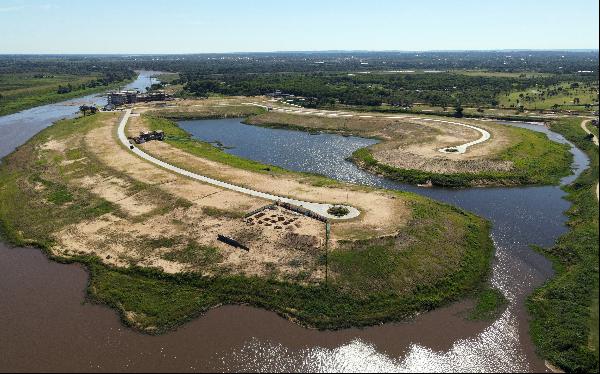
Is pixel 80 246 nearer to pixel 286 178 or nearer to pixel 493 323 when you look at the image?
pixel 286 178

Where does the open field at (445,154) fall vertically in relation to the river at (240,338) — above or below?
above

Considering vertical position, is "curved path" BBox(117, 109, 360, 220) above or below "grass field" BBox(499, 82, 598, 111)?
below

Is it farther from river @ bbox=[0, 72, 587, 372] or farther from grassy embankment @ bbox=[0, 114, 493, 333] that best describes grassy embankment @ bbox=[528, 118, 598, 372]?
grassy embankment @ bbox=[0, 114, 493, 333]

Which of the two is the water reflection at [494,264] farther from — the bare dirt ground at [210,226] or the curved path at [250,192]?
the curved path at [250,192]

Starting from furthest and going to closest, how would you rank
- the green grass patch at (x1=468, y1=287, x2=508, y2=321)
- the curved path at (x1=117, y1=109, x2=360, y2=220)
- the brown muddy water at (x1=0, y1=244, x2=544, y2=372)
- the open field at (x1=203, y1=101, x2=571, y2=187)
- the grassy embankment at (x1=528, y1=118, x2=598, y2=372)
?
the open field at (x1=203, y1=101, x2=571, y2=187) < the curved path at (x1=117, y1=109, x2=360, y2=220) < the green grass patch at (x1=468, y1=287, x2=508, y2=321) < the brown muddy water at (x1=0, y1=244, x2=544, y2=372) < the grassy embankment at (x1=528, y1=118, x2=598, y2=372)

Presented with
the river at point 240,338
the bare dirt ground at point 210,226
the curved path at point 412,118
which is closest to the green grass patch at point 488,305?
the river at point 240,338

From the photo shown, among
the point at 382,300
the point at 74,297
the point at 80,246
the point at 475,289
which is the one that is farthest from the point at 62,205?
the point at 475,289

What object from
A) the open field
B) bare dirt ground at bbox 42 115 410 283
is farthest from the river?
the open field
